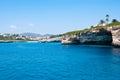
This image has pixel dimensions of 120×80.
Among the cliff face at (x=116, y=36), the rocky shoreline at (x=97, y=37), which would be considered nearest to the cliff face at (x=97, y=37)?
the rocky shoreline at (x=97, y=37)

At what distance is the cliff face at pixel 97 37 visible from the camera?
159000 mm

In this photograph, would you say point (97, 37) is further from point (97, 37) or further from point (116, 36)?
point (116, 36)

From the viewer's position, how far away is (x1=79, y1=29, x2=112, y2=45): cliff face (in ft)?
522

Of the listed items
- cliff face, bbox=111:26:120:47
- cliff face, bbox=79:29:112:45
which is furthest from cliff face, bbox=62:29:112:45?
cliff face, bbox=111:26:120:47

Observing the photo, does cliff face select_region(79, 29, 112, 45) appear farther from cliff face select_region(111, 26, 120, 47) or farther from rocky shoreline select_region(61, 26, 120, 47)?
cliff face select_region(111, 26, 120, 47)

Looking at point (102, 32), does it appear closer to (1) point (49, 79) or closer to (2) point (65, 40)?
(2) point (65, 40)

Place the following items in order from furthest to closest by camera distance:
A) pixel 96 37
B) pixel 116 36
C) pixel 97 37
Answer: pixel 96 37 < pixel 97 37 < pixel 116 36

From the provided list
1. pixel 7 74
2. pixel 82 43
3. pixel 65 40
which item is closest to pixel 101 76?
pixel 7 74

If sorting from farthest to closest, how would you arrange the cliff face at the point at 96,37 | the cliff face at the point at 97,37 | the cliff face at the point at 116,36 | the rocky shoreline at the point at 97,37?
the cliff face at the point at 96,37
the cliff face at the point at 97,37
the rocky shoreline at the point at 97,37
the cliff face at the point at 116,36

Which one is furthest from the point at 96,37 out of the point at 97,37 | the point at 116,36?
the point at 116,36

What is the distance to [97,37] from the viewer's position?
6447 inches

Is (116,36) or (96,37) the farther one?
(96,37)

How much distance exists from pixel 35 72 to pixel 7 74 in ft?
19.7

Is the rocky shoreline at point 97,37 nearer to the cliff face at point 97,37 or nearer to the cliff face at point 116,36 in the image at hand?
the cliff face at point 97,37
